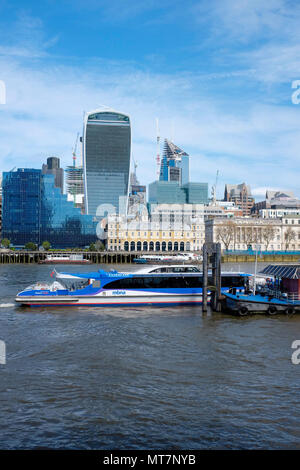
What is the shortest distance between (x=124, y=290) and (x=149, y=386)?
19.1 m

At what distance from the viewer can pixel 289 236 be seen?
515 ft

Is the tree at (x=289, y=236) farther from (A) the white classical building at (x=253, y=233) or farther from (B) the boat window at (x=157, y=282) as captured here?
(B) the boat window at (x=157, y=282)

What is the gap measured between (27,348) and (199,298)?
1736 cm

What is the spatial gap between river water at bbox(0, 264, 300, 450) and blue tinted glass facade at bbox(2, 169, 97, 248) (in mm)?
148356

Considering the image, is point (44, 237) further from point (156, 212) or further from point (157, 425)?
point (157, 425)

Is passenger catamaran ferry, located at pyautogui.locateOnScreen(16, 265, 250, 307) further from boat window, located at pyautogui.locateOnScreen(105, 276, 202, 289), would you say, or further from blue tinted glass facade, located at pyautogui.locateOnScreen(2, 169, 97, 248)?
blue tinted glass facade, located at pyautogui.locateOnScreen(2, 169, 97, 248)

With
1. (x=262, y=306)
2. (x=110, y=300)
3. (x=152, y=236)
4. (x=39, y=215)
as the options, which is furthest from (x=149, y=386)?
(x=39, y=215)

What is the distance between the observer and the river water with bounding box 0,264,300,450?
44.0 ft

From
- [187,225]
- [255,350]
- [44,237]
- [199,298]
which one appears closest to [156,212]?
[187,225]

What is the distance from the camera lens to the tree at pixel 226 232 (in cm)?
14988

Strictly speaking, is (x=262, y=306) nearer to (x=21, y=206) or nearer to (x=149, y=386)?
(x=149, y=386)

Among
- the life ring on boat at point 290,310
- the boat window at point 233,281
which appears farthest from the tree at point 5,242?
the life ring on boat at point 290,310

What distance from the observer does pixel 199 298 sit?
121 feet

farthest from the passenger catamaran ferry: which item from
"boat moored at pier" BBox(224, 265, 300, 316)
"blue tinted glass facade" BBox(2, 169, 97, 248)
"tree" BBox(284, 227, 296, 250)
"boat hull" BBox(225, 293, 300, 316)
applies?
"blue tinted glass facade" BBox(2, 169, 97, 248)
